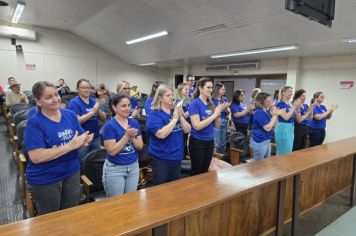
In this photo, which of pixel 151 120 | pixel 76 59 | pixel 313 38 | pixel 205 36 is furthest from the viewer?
pixel 76 59

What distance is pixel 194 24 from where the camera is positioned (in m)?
6.09

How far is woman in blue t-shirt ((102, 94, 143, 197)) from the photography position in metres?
1.73

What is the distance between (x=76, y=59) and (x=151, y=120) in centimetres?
970

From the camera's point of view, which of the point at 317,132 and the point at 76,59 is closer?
the point at 317,132

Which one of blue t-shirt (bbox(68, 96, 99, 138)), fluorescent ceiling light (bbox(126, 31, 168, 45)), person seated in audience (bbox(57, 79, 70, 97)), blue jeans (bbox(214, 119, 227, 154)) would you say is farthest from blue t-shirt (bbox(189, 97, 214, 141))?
person seated in audience (bbox(57, 79, 70, 97))

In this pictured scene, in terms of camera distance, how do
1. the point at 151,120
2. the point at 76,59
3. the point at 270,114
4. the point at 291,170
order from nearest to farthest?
the point at 291,170 → the point at 151,120 → the point at 270,114 → the point at 76,59

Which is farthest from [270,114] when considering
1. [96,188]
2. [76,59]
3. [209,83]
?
[76,59]

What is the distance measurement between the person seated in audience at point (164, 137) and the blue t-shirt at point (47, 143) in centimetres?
66

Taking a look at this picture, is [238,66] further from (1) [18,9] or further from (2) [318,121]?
(1) [18,9]

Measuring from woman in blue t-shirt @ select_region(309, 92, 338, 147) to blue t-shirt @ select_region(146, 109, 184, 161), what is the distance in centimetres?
278

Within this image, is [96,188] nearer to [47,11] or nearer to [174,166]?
[174,166]

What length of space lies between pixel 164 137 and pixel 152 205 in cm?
77

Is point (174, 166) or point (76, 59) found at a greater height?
point (76, 59)

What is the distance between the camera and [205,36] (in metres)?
6.60
